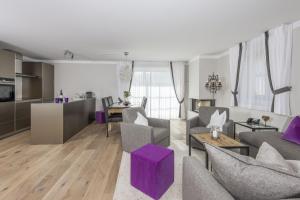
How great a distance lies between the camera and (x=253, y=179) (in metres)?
0.86

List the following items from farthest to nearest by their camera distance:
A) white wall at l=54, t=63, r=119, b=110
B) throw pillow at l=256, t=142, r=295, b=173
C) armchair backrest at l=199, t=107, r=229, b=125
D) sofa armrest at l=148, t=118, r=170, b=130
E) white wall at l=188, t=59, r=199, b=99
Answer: white wall at l=54, t=63, r=119, b=110, white wall at l=188, t=59, r=199, b=99, armchair backrest at l=199, t=107, r=229, b=125, sofa armrest at l=148, t=118, r=170, b=130, throw pillow at l=256, t=142, r=295, b=173

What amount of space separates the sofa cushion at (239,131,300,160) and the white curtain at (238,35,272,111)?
1.08m

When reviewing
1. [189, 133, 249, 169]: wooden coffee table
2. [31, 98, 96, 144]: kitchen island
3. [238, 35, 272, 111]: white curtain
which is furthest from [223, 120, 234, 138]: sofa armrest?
[31, 98, 96, 144]: kitchen island

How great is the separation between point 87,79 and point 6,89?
260 centimetres

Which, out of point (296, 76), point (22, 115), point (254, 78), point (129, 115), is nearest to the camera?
point (296, 76)

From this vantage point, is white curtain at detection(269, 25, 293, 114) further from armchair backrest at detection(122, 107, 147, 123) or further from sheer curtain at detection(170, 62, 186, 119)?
sheer curtain at detection(170, 62, 186, 119)

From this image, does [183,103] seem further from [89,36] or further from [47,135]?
[47,135]

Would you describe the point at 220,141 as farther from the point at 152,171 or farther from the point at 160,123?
the point at 160,123

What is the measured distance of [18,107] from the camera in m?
4.54

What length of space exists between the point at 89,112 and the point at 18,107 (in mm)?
1978

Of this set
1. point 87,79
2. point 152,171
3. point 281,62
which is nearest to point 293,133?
point 281,62

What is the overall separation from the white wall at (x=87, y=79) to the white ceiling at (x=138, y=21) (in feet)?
6.65

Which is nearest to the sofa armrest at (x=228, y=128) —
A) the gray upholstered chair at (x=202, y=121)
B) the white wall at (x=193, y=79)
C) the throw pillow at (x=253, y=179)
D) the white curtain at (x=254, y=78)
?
the gray upholstered chair at (x=202, y=121)

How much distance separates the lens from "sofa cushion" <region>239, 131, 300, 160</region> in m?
2.00
